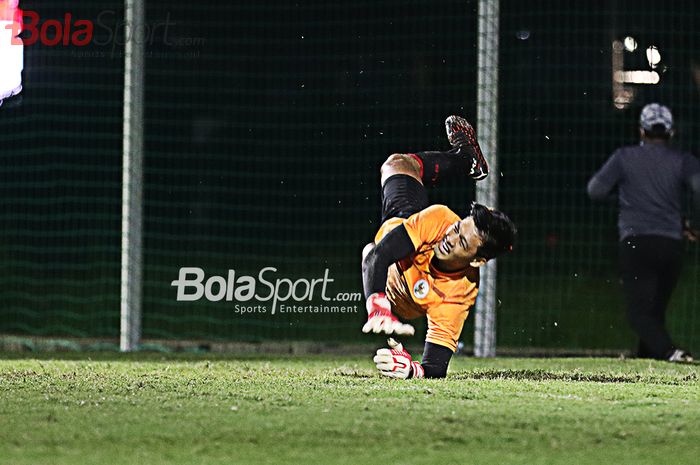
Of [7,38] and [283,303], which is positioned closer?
[283,303]

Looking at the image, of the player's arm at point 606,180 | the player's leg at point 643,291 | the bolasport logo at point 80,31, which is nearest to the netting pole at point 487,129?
the player's arm at point 606,180

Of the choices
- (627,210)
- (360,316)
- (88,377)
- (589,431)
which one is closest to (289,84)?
(360,316)

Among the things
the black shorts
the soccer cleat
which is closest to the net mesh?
the soccer cleat

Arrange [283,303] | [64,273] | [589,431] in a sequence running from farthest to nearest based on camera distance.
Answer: [64,273], [283,303], [589,431]

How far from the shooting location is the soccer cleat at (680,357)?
751cm

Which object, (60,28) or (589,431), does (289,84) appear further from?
(589,431)

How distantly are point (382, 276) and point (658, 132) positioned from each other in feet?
10.7

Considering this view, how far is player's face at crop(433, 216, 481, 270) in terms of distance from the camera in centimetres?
546

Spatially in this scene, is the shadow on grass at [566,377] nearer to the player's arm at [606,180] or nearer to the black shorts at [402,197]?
the black shorts at [402,197]

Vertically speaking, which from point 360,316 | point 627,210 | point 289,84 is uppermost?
point 289,84

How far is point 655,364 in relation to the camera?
7352mm

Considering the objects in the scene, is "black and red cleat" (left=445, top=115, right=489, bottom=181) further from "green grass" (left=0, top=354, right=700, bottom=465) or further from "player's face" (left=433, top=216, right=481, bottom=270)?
"green grass" (left=0, top=354, right=700, bottom=465)

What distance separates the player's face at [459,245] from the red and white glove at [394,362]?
1.57ft

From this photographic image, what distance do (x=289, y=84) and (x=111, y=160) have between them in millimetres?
4030
